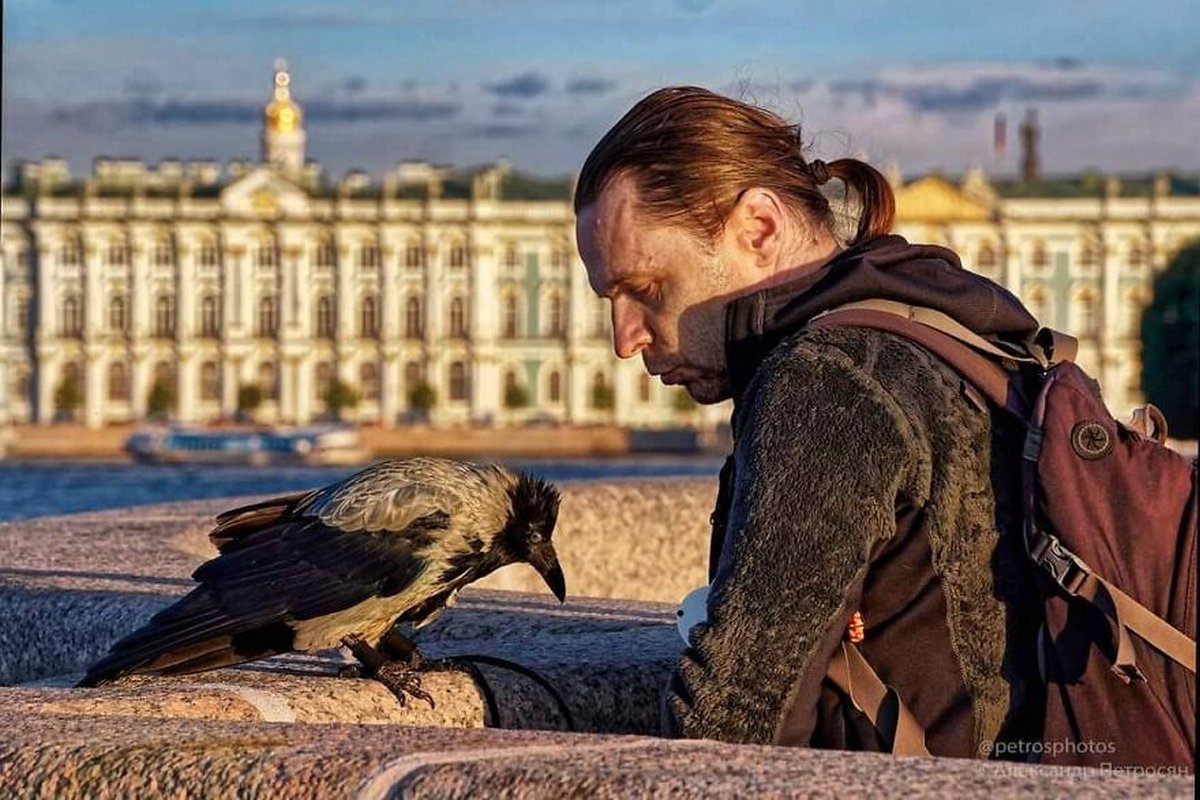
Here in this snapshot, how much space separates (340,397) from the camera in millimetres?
54375

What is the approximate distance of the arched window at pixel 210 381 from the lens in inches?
2216

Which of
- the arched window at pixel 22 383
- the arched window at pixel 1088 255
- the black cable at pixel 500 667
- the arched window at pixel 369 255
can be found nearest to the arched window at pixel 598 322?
the arched window at pixel 369 255

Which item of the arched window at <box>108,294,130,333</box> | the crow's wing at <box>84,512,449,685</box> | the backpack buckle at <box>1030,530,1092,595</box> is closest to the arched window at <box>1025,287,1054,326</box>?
the arched window at <box>108,294,130,333</box>

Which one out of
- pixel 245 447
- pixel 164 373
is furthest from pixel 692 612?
pixel 164 373

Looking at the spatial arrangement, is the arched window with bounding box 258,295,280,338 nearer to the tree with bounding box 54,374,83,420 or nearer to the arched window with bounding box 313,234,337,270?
the arched window with bounding box 313,234,337,270

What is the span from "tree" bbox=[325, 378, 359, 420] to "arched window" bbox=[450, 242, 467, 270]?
3533 mm

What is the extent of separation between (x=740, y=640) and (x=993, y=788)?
0.36m

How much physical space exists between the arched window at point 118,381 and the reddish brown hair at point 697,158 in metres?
55.1

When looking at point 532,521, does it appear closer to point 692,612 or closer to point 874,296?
point 692,612

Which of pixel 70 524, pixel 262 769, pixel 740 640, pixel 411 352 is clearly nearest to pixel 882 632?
pixel 740 640

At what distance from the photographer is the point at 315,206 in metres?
56.6

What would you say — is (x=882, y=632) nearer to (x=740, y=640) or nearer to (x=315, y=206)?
(x=740, y=640)

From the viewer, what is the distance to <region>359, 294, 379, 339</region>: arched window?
56062mm

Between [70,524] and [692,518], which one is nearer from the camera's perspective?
[70,524]
